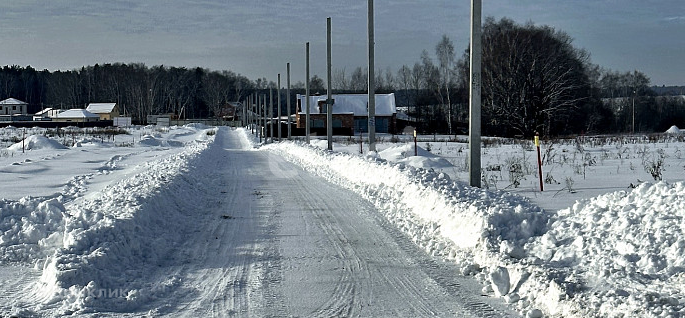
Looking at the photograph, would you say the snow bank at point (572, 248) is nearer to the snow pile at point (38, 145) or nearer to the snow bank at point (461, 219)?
the snow bank at point (461, 219)

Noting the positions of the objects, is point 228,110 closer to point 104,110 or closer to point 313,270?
point 104,110

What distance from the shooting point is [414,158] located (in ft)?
75.4

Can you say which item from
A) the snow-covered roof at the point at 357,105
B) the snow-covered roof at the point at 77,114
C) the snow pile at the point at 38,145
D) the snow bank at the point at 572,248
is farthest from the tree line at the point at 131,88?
the snow bank at the point at 572,248

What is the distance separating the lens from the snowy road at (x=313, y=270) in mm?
6148

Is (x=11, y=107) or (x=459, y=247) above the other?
(x=11, y=107)

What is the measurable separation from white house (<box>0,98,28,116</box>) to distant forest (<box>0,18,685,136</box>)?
981 centimetres

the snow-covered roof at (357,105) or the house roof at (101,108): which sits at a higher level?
the house roof at (101,108)

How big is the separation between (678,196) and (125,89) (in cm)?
16369

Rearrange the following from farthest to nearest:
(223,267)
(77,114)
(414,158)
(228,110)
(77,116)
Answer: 1. (228,110)
2. (77,114)
3. (77,116)
4. (414,158)
5. (223,267)

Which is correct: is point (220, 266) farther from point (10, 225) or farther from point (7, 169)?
point (7, 169)

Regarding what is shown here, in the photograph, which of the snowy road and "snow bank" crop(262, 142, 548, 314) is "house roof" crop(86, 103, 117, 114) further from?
the snowy road

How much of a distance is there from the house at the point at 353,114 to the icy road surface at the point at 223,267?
77.5m

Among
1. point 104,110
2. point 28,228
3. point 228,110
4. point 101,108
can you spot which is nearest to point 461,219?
point 28,228

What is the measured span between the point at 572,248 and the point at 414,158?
15957mm
